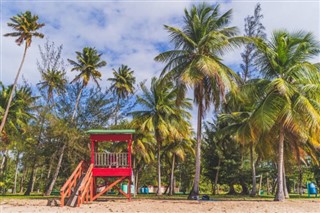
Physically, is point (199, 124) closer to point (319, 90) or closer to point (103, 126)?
point (319, 90)

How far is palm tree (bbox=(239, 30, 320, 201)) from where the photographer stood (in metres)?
16.4

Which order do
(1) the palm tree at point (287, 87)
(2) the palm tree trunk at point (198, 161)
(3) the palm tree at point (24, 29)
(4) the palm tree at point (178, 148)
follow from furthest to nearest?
(4) the palm tree at point (178, 148) < (3) the palm tree at point (24, 29) < (2) the palm tree trunk at point (198, 161) < (1) the palm tree at point (287, 87)

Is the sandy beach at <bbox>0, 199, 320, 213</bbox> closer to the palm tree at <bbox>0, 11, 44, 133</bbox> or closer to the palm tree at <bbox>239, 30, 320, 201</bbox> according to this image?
the palm tree at <bbox>239, 30, 320, 201</bbox>

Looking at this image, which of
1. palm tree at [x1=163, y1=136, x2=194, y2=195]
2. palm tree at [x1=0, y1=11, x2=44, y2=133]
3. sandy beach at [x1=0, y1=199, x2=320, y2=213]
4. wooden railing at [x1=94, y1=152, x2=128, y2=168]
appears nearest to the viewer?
sandy beach at [x1=0, y1=199, x2=320, y2=213]

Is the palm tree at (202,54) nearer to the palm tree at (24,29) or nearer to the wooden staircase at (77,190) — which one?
the wooden staircase at (77,190)

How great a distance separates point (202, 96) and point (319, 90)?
21.6ft

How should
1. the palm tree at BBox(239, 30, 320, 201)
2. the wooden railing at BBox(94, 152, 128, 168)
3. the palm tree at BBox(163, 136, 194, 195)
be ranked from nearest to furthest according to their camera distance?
the palm tree at BBox(239, 30, 320, 201) → the wooden railing at BBox(94, 152, 128, 168) → the palm tree at BBox(163, 136, 194, 195)

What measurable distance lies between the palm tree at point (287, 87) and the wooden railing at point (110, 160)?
290 inches

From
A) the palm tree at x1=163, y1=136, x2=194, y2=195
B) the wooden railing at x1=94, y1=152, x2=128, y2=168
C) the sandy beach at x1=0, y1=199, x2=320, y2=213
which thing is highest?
the palm tree at x1=163, y1=136, x2=194, y2=195

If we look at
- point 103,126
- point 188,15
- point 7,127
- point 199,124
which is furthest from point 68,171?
point 188,15

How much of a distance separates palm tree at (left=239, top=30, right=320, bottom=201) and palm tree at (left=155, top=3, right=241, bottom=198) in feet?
7.44

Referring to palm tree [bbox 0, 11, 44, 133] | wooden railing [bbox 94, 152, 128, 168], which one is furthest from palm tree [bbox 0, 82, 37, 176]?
wooden railing [bbox 94, 152, 128, 168]

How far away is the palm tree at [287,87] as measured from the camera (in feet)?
53.8

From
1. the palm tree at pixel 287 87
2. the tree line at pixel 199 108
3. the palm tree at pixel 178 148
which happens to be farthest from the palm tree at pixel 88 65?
the palm tree at pixel 287 87
